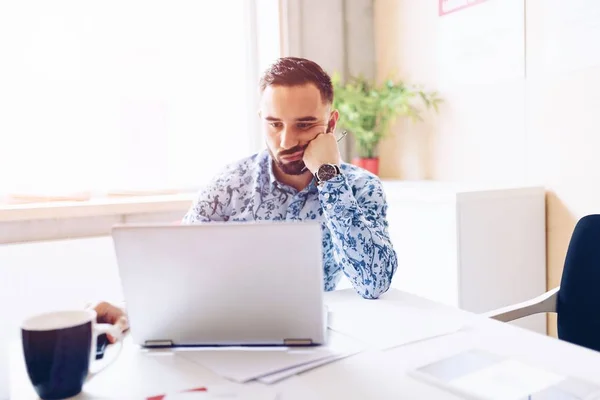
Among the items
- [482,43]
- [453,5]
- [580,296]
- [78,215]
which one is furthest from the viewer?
[453,5]

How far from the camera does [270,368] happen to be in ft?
2.62

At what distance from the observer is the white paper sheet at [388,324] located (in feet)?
2.99

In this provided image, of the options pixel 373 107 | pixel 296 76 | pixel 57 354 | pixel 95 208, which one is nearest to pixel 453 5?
pixel 373 107

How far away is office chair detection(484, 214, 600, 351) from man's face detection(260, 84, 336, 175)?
2.11ft

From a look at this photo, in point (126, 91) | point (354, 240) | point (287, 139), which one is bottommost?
point (354, 240)

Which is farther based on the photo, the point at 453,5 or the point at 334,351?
the point at 453,5

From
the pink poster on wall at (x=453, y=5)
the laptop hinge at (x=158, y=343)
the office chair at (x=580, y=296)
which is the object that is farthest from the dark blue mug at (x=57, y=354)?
the pink poster on wall at (x=453, y=5)

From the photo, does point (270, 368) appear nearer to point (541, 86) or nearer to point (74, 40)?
point (541, 86)

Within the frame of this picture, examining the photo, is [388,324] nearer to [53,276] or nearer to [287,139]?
[287,139]

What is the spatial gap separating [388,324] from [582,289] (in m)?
0.65

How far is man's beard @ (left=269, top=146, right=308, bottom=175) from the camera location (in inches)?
50.2

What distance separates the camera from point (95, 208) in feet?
6.86

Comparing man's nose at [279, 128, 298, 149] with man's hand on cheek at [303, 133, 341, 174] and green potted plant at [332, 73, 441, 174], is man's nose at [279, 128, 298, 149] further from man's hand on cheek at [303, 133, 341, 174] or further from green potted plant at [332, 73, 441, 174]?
green potted plant at [332, 73, 441, 174]

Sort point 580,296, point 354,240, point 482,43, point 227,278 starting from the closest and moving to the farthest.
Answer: point 227,278 < point 354,240 < point 580,296 < point 482,43
